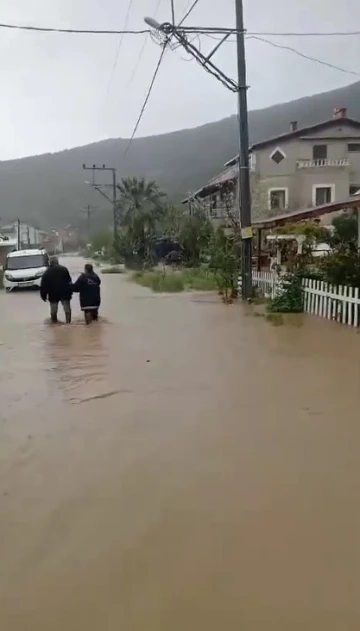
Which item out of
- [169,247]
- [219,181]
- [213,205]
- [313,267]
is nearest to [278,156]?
[219,181]

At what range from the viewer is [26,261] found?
93.3 ft

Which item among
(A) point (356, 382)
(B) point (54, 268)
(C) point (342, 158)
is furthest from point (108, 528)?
(C) point (342, 158)

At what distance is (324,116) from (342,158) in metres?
81.8

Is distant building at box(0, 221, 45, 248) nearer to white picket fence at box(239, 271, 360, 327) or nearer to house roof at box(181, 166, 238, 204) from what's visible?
house roof at box(181, 166, 238, 204)

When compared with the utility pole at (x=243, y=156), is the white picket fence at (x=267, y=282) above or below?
below

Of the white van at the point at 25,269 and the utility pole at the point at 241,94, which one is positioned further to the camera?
the white van at the point at 25,269

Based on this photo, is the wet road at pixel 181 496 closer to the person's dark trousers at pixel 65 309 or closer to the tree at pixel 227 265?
the person's dark trousers at pixel 65 309

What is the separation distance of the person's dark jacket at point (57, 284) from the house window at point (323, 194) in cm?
3016

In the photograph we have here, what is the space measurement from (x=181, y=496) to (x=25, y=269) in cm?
2418

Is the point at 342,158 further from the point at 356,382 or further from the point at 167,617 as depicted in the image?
the point at 167,617

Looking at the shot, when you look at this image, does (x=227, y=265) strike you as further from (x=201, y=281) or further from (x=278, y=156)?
(x=278, y=156)

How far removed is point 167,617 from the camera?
3383 millimetres

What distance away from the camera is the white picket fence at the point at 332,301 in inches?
510

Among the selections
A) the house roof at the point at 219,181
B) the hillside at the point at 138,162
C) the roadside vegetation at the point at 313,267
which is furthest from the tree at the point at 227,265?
the hillside at the point at 138,162
